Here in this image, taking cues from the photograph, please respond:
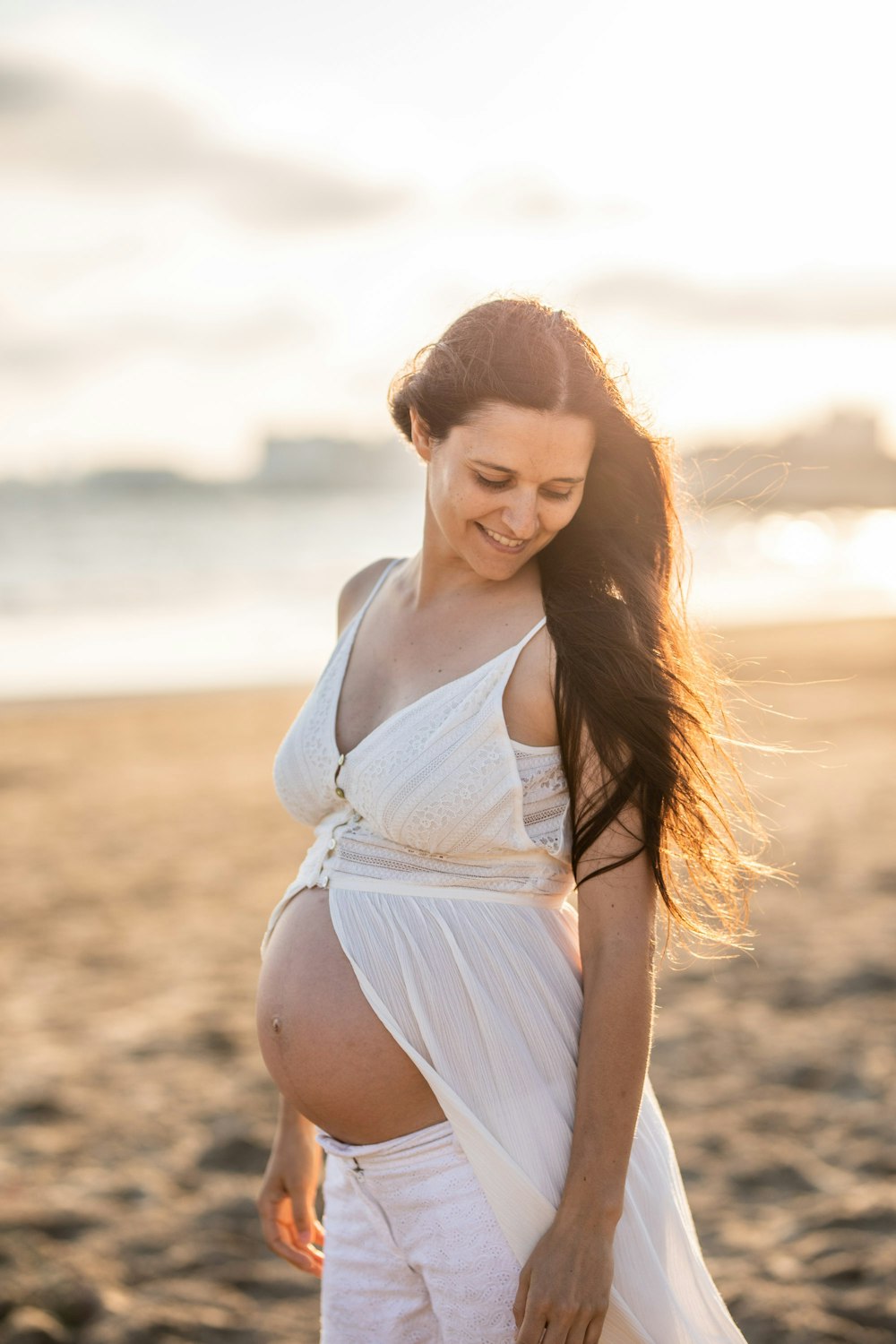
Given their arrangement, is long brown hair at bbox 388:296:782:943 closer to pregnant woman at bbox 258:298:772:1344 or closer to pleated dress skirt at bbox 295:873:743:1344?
pregnant woman at bbox 258:298:772:1344

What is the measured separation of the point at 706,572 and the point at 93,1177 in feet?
67.0

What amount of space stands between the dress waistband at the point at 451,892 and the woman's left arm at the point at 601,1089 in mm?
126

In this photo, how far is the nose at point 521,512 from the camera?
1.92m

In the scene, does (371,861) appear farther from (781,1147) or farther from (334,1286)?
(781,1147)

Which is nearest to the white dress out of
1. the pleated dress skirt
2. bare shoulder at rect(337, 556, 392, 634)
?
the pleated dress skirt

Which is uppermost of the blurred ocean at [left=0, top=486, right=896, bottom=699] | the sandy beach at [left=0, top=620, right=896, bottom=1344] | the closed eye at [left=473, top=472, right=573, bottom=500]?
the closed eye at [left=473, top=472, right=573, bottom=500]

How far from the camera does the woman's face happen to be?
189 cm

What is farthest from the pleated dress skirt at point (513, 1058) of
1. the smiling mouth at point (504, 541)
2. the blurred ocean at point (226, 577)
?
the blurred ocean at point (226, 577)

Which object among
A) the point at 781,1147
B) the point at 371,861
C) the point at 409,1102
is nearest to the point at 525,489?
the point at 371,861

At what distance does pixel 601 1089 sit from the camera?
1.83 meters

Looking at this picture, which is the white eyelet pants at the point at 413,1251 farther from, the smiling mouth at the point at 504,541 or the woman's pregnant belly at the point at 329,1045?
the smiling mouth at the point at 504,541

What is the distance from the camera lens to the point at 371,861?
2016 millimetres

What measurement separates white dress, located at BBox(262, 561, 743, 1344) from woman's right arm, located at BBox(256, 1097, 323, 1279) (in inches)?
23.3

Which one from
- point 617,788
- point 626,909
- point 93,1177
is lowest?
point 93,1177
